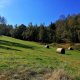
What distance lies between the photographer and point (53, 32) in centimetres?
9788

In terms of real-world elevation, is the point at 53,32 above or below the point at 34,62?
above

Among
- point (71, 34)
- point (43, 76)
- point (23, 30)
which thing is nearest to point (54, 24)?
point (23, 30)

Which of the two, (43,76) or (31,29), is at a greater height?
(31,29)

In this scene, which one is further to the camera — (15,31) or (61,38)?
(15,31)

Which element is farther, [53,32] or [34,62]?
[53,32]

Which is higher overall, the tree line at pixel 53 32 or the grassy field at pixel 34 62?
the tree line at pixel 53 32

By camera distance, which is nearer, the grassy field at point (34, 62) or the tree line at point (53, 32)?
the grassy field at point (34, 62)

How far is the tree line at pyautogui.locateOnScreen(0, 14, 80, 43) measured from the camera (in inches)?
3575

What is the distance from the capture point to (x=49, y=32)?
9469 centimetres

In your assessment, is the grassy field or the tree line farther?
the tree line

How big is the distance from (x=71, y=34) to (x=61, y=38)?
15.4 ft

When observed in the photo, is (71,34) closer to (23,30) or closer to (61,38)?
(61,38)

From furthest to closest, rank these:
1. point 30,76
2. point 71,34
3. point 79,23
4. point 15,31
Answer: point 15,31 < point 79,23 < point 71,34 < point 30,76

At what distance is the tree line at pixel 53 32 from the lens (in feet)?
298
